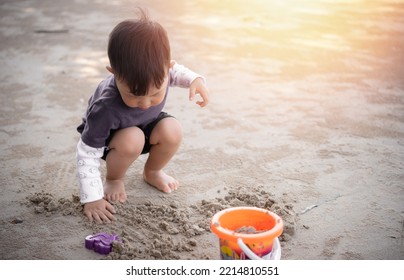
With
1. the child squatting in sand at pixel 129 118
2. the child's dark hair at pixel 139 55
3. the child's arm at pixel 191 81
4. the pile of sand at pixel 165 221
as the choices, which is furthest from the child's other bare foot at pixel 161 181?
the child's dark hair at pixel 139 55

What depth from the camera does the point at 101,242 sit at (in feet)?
6.82

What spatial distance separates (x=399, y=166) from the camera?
2.82 metres

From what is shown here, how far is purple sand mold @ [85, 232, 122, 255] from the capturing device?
2.06 m

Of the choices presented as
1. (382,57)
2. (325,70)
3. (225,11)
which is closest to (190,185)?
(325,70)

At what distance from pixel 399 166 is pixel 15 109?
99.6 inches

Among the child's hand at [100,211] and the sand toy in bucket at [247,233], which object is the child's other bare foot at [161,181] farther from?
the sand toy in bucket at [247,233]

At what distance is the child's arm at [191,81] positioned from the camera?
249 centimetres

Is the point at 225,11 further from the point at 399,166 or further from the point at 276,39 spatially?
the point at 399,166

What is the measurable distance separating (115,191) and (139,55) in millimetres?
724

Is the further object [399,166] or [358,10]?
[358,10]

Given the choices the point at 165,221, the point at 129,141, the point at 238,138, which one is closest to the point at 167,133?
the point at 129,141

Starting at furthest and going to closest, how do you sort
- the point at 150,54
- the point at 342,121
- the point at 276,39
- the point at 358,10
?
the point at 358,10
the point at 276,39
the point at 342,121
the point at 150,54

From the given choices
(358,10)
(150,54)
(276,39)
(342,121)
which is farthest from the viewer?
(358,10)

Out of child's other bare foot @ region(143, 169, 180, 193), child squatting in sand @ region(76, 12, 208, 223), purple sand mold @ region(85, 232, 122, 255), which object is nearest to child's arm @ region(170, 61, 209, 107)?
child squatting in sand @ region(76, 12, 208, 223)
